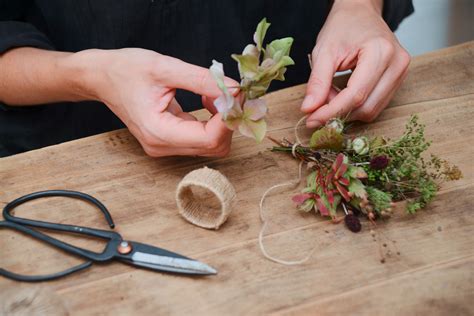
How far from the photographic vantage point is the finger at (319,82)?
47.3 inches

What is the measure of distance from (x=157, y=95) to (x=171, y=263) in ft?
1.08

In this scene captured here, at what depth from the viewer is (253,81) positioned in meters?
0.96

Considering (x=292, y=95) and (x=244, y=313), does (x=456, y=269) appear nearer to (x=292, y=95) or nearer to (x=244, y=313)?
(x=244, y=313)

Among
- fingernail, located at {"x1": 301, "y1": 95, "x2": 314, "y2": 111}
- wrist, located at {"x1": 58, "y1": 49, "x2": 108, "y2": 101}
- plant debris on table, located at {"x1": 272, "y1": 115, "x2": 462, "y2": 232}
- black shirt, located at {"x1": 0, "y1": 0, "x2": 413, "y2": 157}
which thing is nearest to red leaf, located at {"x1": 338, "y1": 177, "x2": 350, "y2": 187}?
plant debris on table, located at {"x1": 272, "y1": 115, "x2": 462, "y2": 232}

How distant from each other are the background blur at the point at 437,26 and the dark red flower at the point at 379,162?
1.94 m

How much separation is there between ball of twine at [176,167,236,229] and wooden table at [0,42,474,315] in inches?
0.8

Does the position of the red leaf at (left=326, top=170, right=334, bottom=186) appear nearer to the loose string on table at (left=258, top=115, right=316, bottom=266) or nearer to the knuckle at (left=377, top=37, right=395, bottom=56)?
the loose string on table at (left=258, top=115, right=316, bottom=266)

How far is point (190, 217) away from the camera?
1.04m

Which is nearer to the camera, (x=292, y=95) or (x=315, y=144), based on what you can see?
(x=315, y=144)

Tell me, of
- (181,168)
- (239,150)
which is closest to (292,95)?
(239,150)

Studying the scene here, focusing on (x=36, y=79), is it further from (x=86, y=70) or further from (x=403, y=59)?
(x=403, y=59)

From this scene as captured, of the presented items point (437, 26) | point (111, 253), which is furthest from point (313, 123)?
point (437, 26)

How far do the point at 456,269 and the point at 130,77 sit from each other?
2.15ft

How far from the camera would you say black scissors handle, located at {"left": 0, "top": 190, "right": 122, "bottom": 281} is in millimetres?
954
